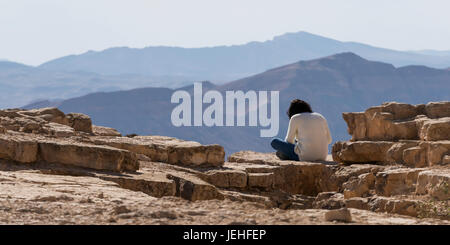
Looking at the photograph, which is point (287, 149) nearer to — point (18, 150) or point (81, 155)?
point (81, 155)

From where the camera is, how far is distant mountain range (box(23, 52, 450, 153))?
459ft

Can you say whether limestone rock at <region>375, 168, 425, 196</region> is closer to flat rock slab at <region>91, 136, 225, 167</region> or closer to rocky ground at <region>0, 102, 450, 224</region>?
rocky ground at <region>0, 102, 450, 224</region>

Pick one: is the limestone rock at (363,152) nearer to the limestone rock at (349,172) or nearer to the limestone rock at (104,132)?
the limestone rock at (349,172)

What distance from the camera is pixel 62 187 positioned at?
27.2 ft

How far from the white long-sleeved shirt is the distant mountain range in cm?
11777

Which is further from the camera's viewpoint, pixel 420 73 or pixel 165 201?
pixel 420 73

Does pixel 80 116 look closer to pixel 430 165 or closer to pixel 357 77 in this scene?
pixel 430 165

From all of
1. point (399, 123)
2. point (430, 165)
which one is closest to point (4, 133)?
point (430, 165)

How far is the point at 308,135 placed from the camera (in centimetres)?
1458

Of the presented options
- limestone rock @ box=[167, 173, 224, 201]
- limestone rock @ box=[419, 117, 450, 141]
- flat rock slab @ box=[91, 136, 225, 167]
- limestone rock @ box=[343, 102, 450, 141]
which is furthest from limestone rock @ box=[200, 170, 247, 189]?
limestone rock @ box=[343, 102, 450, 141]

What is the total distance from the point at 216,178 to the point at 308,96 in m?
138

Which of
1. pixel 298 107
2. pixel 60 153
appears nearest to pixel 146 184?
pixel 60 153

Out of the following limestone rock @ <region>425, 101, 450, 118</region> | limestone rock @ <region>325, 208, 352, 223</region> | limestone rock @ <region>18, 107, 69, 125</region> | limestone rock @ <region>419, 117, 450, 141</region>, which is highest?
limestone rock @ <region>425, 101, 450, 118</region>

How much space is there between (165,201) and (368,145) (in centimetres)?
845
